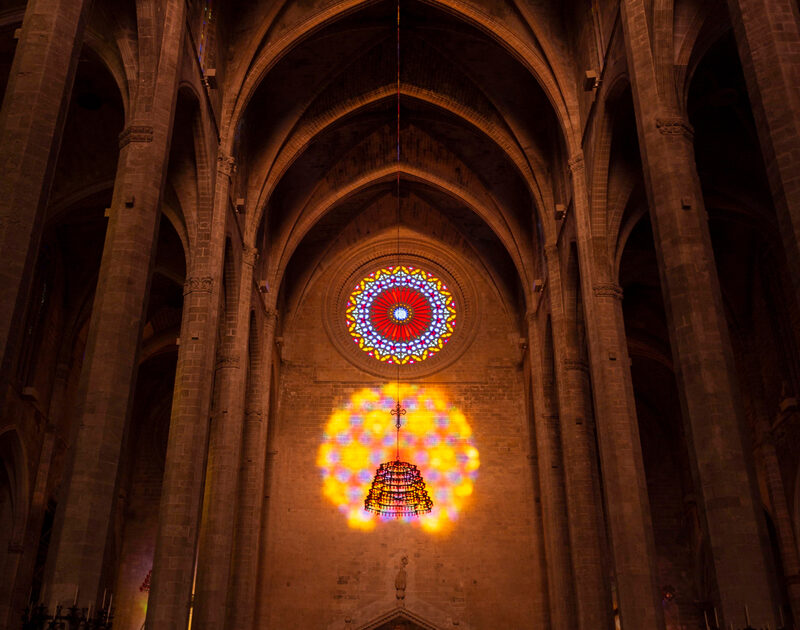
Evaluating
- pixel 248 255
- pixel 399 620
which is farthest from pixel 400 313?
pixel 399 620

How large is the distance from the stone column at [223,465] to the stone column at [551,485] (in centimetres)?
798

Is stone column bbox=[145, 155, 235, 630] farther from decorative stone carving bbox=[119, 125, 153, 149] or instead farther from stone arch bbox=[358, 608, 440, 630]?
stone arch bbox=[358, 608, 440, 630]

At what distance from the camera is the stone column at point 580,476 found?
17156 millimetres

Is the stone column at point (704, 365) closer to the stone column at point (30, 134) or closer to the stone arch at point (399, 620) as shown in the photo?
the stone column at point (30, 134)

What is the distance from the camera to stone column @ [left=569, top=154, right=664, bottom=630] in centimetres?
1280

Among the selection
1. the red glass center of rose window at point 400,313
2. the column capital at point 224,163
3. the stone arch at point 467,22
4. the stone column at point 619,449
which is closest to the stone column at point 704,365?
the stone column at point 619,449

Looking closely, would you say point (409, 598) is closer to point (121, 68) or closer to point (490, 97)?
point (490, 97)

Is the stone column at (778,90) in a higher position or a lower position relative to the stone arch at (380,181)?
lower

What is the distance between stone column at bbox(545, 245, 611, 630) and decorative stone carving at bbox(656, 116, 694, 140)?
819cm

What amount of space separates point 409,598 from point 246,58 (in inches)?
587

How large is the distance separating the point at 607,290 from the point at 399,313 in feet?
41.9

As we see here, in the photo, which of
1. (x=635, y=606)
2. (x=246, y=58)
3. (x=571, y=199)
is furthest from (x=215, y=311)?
(x=635, y=606)

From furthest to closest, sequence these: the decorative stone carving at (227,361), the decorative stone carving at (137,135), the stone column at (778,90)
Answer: the decorative stone carving at (227,361), the decorative stone carving at (137,135), the stone column at (778,90)

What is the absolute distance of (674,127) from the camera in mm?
11258
